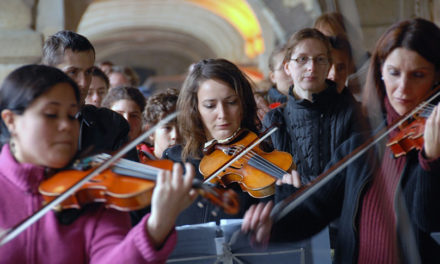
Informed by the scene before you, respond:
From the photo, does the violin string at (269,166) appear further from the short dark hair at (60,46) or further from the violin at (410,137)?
the short dark hair at (60,46)

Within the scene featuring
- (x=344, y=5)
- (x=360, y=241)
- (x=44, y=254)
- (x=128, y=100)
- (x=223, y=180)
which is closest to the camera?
(x=44, y=254)

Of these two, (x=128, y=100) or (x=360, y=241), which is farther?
(x=128, y=100)

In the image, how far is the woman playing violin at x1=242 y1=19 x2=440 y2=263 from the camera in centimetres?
171

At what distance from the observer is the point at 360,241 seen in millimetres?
1833

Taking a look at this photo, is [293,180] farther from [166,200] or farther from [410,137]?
[166,200]

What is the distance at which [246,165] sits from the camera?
7.93ft

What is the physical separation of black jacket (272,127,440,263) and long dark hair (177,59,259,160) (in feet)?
2.33

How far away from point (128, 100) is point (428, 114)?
215 cm

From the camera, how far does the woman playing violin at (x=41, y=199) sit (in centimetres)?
147

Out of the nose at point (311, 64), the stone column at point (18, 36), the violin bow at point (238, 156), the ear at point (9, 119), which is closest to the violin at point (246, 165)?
the violin bow at point (238, 156)

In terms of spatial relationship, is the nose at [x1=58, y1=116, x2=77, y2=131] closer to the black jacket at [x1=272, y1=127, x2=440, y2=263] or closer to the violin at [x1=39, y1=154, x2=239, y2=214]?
the violin at [x1=39, y1=154, x2=239, y2=214]

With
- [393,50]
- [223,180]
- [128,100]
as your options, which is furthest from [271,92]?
[393,50]

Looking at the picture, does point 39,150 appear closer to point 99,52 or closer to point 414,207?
point 414,207

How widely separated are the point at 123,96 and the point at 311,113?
1.25 meters
